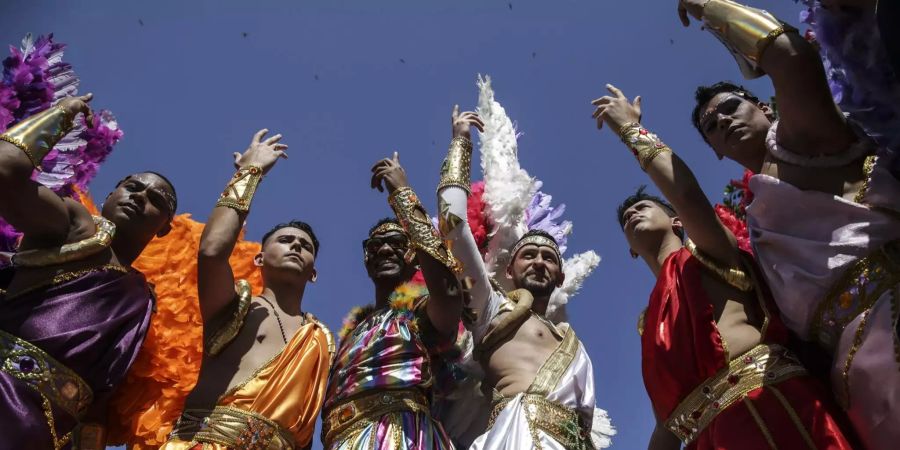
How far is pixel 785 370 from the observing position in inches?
109

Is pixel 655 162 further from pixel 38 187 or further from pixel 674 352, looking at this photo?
pixel 38 187

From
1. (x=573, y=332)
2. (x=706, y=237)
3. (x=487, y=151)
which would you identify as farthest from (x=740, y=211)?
(x=487, y=151)

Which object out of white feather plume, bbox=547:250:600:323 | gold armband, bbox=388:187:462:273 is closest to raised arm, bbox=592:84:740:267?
gold armband, bbox=388:187:462:273

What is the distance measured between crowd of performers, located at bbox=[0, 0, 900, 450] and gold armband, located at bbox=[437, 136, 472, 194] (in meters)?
0.02

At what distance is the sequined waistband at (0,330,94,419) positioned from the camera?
3271 millimetres

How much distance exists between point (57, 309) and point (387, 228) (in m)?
1.96

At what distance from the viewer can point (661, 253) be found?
3.93 meters

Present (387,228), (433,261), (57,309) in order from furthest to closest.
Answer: (387,228) → (433,261) → (57,309)

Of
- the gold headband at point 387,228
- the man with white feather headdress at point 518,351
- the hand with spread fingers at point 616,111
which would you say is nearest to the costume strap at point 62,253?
the gold headband at point 387,228

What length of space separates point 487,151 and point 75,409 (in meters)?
4.18

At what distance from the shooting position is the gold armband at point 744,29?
9.18ft

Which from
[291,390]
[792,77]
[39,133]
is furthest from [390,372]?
[792,77]

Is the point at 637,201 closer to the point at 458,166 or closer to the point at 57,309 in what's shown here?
the point at 458,166

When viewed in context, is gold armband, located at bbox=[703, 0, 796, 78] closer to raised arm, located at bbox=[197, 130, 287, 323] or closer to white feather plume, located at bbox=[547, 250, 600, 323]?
raised arm, located at bbox=[197, 130, 287, 323]
